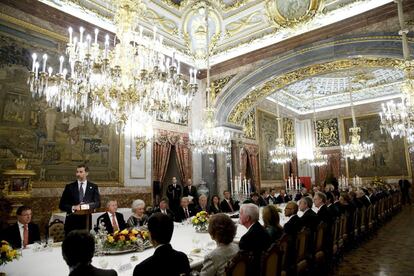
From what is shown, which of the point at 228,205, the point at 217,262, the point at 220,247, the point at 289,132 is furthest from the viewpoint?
the point at 289,132

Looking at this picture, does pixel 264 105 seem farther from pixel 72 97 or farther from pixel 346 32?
pixel 72 97

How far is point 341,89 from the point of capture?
16656mm

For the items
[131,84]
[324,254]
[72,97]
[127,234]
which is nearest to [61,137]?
[72,97]

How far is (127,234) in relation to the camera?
125 inches

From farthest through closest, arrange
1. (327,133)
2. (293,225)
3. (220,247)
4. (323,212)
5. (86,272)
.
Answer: (327,133), (323,212), (293,225), (220,247), (86,272)

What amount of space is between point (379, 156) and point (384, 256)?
41.2 feet

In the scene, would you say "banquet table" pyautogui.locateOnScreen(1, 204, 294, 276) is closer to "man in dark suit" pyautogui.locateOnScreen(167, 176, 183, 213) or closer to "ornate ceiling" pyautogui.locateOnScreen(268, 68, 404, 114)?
"man in dark suit" pyautogui.locateOnScreen(167, 176, 183, 213)

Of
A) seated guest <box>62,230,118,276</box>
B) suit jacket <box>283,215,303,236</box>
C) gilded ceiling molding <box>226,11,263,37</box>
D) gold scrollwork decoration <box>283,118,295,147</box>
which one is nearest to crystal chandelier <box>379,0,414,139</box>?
gilded ceiling molding <box>226,11,263,37</box>

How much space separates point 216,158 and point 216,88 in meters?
2.72

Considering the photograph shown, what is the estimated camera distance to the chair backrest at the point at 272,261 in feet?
7.75

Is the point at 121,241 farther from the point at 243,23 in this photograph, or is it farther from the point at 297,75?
the point at 297,75

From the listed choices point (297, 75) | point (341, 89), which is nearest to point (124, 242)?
point (297, 75)

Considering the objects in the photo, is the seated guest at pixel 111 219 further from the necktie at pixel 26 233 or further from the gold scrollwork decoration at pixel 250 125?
the gold scrollwork decoration at pixel 250 125

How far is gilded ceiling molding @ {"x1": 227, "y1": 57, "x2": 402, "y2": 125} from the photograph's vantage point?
917 cm
